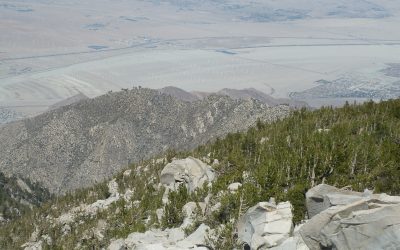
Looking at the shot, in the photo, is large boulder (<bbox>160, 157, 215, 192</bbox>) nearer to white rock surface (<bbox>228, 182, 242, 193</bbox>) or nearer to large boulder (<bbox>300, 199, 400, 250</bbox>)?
white rock surface (<bbox>228, 182, 242, 193</bbox>)

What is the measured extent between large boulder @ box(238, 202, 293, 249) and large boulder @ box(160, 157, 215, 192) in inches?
805

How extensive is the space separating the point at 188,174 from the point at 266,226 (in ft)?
90.8

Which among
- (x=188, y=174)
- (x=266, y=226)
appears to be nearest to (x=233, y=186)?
(x=188, y=174)

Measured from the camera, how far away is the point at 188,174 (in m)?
55.8

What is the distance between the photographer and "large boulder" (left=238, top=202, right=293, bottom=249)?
2752cm

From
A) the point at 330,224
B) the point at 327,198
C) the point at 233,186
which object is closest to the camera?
the point at 330,224

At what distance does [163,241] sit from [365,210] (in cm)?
1670

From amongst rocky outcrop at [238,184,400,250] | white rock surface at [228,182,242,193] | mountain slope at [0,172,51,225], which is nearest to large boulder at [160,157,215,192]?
white rock surface at [228,182,242,193]

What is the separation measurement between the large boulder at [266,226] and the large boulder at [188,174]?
20.4m

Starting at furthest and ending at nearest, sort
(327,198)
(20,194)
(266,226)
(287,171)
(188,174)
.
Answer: (20,194) < (188,174) < (287,171) < (266,226) < (327,198)

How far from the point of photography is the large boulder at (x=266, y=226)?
27.5 meters

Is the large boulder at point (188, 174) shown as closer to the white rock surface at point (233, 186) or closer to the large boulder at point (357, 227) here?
the white rock surface at point (233, 186)

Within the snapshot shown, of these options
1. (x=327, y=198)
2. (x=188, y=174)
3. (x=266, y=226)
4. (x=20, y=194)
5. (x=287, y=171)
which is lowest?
(x=20, y=194)

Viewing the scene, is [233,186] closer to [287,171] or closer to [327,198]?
[287,171]
